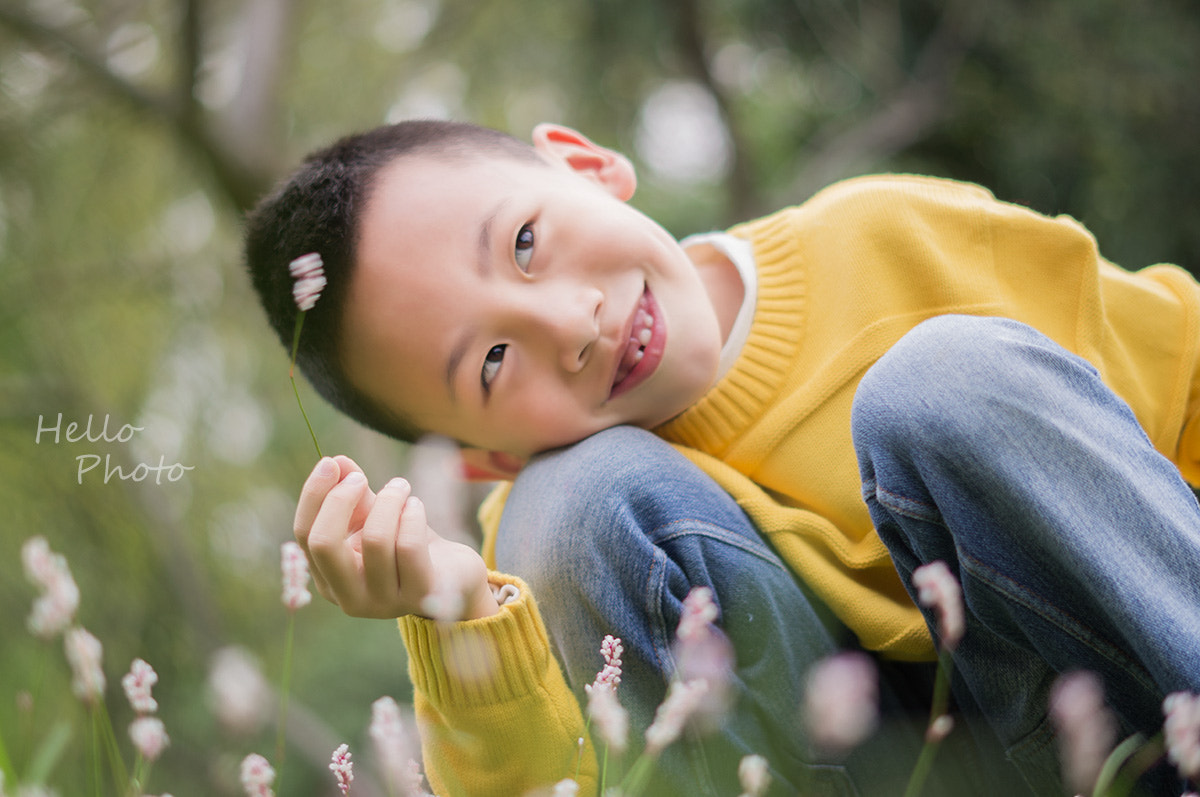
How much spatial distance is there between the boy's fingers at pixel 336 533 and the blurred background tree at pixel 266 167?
127cm

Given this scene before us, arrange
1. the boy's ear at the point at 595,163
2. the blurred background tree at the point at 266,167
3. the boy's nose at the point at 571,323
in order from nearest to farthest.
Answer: the boy's nose at the point at 571,323 < the boy's ear at the point at 595,163 < the blurred background tree at the point at 266,167

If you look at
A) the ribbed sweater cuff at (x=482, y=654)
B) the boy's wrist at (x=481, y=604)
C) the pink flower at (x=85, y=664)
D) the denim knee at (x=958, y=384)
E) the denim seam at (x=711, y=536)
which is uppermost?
the denim knee at (x=958, y=384)

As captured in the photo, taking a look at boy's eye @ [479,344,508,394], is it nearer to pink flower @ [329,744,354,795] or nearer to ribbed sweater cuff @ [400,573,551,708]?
ribbed sweater cuff @ [400,573,551,708]

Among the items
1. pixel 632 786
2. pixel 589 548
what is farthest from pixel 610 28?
pixel 632 786

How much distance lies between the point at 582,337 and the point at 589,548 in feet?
0.80

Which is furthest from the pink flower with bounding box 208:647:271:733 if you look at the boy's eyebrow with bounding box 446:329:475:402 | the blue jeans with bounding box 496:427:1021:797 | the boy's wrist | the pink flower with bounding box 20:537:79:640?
the boy's eyebrow with bounding box 446:329:475:402

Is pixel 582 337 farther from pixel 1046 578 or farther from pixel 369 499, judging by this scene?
pixel 1046 578

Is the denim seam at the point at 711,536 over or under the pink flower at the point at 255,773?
under

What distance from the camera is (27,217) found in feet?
9.50

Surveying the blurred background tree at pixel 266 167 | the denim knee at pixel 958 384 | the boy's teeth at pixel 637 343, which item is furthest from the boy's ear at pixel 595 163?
the blurred background tree at pixel 266 167

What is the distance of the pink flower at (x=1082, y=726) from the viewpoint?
560mm

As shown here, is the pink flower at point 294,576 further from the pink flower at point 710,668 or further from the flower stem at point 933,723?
the flower stem at point 933,723

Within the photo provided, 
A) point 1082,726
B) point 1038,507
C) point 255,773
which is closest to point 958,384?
point 1038,507

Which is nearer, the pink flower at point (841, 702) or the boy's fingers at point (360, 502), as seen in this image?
the pink flower at point (841, 702)
